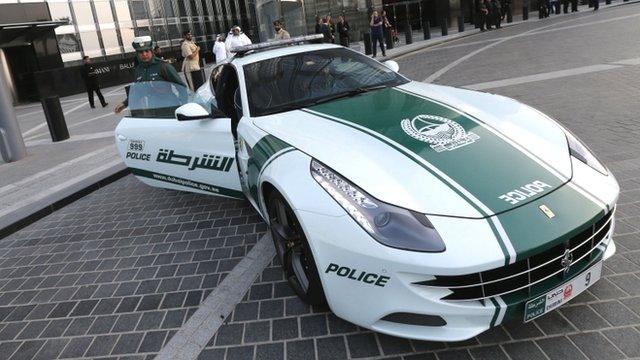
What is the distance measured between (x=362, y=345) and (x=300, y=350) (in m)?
0.34

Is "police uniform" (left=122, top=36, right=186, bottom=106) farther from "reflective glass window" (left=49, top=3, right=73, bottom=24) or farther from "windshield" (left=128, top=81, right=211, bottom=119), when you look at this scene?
"reflective glass window" (left=49, top=3, right=73, bottom=24)

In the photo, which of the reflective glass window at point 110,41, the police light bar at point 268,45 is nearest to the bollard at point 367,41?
the police light bar at point 268,45

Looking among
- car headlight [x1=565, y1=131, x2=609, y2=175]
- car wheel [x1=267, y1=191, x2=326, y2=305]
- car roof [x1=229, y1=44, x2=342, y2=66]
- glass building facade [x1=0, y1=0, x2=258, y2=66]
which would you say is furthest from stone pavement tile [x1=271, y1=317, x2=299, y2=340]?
glass building facade [x1=0, y1=0, x2=258, y2=66]

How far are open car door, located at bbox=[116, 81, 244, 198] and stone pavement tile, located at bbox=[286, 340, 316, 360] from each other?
164 centimetres

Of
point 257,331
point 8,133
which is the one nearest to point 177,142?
point 257,331

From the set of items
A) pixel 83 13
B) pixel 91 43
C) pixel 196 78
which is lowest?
pixel 196 78

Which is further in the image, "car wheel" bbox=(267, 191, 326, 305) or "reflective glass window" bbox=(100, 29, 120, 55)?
"reflective glass window" bbox=(100, 29, 120, 55)

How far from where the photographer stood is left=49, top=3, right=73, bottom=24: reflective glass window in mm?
24766

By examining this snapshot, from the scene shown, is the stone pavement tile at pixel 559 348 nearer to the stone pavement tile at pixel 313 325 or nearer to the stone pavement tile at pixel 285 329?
the stone pavement tile at pixel 313 325

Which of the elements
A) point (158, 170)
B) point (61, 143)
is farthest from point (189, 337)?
point (61, 143)

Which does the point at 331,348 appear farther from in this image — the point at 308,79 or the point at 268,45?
the point at 268,45

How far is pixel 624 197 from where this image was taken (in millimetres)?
3951

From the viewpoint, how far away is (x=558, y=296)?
2363 millimetres

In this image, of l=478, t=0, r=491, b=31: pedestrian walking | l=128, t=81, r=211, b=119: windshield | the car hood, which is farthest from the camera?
l=478, t=0, r=491, b=31: pedestrian walking
